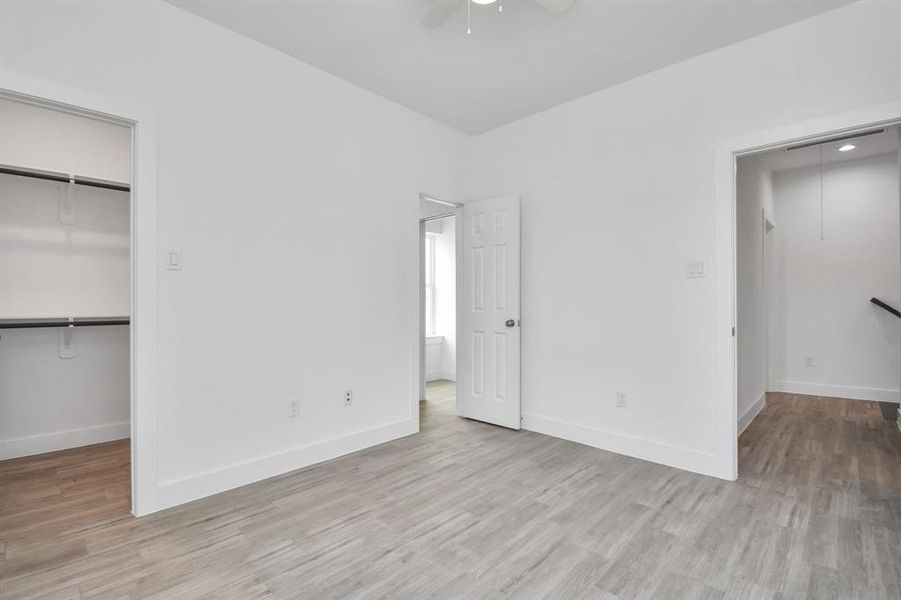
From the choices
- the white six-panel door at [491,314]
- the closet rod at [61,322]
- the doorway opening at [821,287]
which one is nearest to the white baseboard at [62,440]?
the closet rod at [61,322]

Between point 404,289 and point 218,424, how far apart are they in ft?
5.75

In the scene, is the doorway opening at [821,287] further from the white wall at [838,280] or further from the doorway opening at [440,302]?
the doorway opening at [440,302]

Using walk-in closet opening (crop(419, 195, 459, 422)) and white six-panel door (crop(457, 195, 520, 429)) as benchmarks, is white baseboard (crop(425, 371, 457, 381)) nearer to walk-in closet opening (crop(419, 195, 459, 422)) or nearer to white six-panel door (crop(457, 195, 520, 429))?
walk-in closet opening (crop(419, 195, 459, 422))

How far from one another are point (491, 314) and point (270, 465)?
7.29 feet

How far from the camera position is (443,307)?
21.4ft

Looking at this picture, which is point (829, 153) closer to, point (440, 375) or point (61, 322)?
point (440, 375)

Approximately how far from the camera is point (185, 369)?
2525 millimetres

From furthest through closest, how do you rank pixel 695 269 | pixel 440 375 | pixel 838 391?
pixel 440 375
pixel 838 391
pixel 695 269

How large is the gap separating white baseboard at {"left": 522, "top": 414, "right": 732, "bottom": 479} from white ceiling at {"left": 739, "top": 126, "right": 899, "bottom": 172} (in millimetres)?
3129

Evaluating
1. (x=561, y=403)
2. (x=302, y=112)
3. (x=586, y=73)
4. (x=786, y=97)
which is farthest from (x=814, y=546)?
(x=302, y=112)

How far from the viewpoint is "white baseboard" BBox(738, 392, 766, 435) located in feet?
12.8

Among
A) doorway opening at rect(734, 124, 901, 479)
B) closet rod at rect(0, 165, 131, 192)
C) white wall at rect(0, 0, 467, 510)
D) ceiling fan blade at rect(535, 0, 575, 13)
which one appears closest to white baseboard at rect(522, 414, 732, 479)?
white wall at rect(0, 0, 467, 510)

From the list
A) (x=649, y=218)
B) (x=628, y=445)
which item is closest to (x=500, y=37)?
(x=649, y=218)

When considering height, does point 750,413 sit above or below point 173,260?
below
